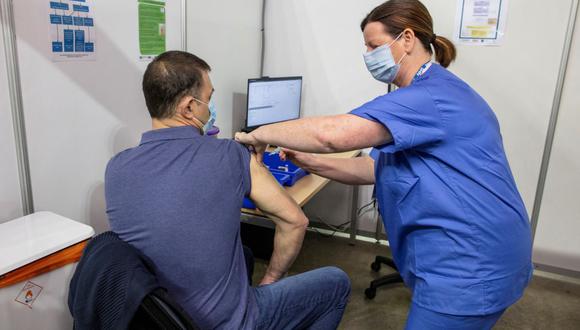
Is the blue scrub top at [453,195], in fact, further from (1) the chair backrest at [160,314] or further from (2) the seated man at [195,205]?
(1) the chair backrest at [160,314]

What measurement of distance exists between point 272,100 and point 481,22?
1.36 m

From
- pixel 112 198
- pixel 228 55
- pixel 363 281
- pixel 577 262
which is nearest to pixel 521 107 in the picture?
pixel 577 262

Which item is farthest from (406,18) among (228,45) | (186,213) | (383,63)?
(228,45)

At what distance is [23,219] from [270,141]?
2.74ft

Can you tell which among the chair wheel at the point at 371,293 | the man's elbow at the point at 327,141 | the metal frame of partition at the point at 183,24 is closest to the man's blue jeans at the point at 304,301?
the man's elbow at the point at 327,141

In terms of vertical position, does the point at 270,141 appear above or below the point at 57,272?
above

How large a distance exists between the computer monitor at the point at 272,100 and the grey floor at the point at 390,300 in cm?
88

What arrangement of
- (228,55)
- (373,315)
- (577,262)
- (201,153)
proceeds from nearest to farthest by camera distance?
(201,153) → (373,315) → (228,55) → (577,262)

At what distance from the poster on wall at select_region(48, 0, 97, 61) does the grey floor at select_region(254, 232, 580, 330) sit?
156 cm

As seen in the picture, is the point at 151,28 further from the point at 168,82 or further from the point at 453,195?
the point at 453,195

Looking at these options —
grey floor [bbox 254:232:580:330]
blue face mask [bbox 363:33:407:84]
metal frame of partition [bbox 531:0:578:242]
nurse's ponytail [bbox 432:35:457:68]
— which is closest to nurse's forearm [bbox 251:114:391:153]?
blue face mask [bbox 363:33:407:84]

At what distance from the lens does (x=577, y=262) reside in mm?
2922

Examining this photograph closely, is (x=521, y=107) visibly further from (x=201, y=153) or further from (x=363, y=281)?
(x=201, y=153)

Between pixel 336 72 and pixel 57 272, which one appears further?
pixel 336 72
